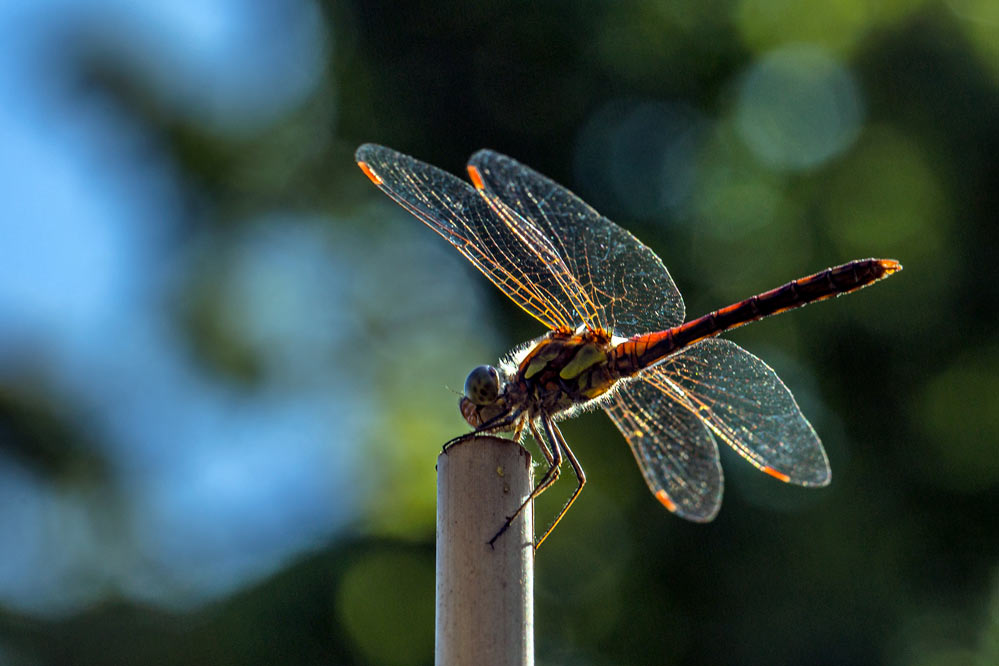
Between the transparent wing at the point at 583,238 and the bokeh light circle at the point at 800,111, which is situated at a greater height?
the bokeh light circle at the point at 800,111

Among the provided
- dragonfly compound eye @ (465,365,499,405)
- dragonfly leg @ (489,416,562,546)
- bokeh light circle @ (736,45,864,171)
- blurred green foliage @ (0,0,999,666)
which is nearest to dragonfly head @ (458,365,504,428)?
dragonfly compound eye @ (465,365,499,405)

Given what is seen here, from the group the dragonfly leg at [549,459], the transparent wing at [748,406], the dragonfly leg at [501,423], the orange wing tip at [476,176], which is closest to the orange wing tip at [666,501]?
the transparent wing at [748,406]

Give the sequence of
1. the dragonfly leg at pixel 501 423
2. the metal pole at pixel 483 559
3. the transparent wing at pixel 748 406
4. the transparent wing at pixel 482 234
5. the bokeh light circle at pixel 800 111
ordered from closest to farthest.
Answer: the metal pole at pixel 483 559 < the dragonfly leg at pixel 501 423 < the transparent wing at pixel 748 406 < the transparent wing at pixel 482 234 < the bokeh light circle at pixel 800 111

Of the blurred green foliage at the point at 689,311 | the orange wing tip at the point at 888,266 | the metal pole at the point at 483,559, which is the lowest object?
the metal pole at the point at 483,559

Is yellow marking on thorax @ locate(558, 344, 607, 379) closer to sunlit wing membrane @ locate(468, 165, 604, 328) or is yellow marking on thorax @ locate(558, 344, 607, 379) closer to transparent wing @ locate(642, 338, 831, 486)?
sunlit wing membrane @ locate(468, 165, 604, 328)

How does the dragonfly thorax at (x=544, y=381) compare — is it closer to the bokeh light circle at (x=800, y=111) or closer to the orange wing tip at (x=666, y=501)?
the orange wing tip at (x=666, y=501)

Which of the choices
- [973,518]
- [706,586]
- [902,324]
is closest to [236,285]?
[706,586]
